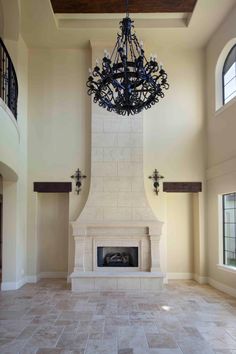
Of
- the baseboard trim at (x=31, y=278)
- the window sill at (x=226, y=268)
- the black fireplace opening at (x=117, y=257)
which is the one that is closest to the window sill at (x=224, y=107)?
the window sill at (x=226, y=268)

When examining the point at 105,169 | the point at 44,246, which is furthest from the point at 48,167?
the point at 44,246

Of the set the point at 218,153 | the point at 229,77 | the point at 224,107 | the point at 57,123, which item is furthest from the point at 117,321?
the point at 229,77

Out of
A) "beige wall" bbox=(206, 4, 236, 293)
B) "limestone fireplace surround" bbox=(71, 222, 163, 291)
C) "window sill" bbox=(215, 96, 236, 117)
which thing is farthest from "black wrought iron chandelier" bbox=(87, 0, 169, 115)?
"limestone fireplace surround" bbox=(71, 222, 163, 291)

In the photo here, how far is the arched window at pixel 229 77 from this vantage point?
21.9 feet

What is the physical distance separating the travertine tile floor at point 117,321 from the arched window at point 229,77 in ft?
13.0

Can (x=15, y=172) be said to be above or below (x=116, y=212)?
above

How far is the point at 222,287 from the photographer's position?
6.65 metres

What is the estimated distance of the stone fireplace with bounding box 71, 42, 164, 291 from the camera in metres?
7.15

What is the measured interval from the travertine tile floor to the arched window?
397 centimetres

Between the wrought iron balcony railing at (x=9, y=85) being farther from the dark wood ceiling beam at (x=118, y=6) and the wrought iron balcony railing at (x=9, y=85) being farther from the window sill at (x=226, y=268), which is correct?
the window sill at (x=226, y=268)

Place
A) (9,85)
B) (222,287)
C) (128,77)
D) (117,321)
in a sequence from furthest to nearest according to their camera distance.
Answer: (222,287) < (9,85) < (117,321) < (128,77)

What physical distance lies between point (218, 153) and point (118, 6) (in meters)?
3.61

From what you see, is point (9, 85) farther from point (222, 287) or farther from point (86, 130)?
point (222, 287)

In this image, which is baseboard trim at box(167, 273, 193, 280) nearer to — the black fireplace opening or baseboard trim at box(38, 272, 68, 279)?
the black fireplace opening
